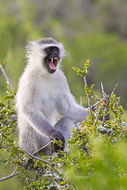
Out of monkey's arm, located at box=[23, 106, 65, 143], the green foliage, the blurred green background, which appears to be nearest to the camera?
the green foliage

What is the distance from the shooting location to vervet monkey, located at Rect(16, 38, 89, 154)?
4.74m

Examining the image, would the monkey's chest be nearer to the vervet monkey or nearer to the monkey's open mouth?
the vervet monkey

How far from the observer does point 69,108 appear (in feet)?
16.9

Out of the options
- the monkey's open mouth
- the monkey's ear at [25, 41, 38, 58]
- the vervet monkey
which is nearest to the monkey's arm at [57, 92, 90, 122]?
the vervet monkey

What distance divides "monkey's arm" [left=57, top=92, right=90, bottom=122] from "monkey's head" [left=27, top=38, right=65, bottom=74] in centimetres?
37

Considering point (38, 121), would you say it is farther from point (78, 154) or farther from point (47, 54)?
point (78, 154)

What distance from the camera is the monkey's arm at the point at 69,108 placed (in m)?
5.11

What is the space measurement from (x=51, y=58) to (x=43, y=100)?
0.49 m

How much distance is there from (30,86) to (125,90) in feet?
48.0

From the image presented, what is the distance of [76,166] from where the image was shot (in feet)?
A: 9.21

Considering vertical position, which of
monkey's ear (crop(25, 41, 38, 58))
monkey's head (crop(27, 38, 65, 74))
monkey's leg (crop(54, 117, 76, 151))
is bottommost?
monkey's leg (crop(54, 117, 76, 151))

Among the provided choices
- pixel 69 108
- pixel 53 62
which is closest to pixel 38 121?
pixel 69 108

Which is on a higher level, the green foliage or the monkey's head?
the monkey's head

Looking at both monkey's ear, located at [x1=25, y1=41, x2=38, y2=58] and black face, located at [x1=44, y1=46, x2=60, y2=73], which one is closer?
black face, located at [x1=44, y1=46, x2=60, y2=73]
